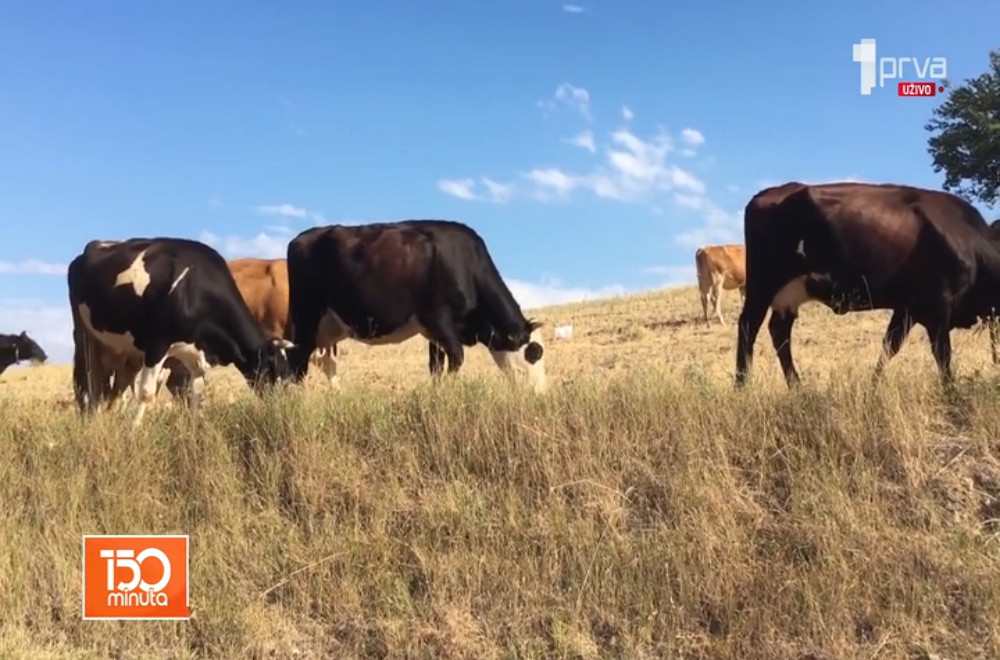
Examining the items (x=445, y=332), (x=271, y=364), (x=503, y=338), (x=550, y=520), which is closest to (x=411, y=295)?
(x=445, y=332)

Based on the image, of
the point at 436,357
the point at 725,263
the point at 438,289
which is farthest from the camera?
the point at 725,263

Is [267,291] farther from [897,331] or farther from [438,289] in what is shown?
[897,331]

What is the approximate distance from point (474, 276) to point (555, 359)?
5.87 meters

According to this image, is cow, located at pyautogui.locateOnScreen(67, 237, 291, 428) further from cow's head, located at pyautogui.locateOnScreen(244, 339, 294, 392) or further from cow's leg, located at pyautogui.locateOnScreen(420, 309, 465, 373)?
cow's leg, located at pyautogui.locateOnScreen(420, 309, 465, 373)

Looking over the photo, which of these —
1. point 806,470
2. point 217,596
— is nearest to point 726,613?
point 806,470

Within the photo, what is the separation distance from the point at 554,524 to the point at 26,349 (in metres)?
21.0

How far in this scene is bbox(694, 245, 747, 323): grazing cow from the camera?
79.2 feet

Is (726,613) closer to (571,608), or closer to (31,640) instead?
(571,608)

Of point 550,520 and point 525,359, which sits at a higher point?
point 525,359

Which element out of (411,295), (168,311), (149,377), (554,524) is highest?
(411,295)

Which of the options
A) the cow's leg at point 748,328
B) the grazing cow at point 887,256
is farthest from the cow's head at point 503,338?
the grazing cow at point 887,256

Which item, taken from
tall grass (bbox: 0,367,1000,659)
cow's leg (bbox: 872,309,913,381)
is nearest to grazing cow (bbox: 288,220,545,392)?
→ tall grass (bbox: 0,367,1000,659)

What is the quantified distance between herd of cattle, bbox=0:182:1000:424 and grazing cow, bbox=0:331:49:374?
13661mm

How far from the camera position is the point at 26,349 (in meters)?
22.9
